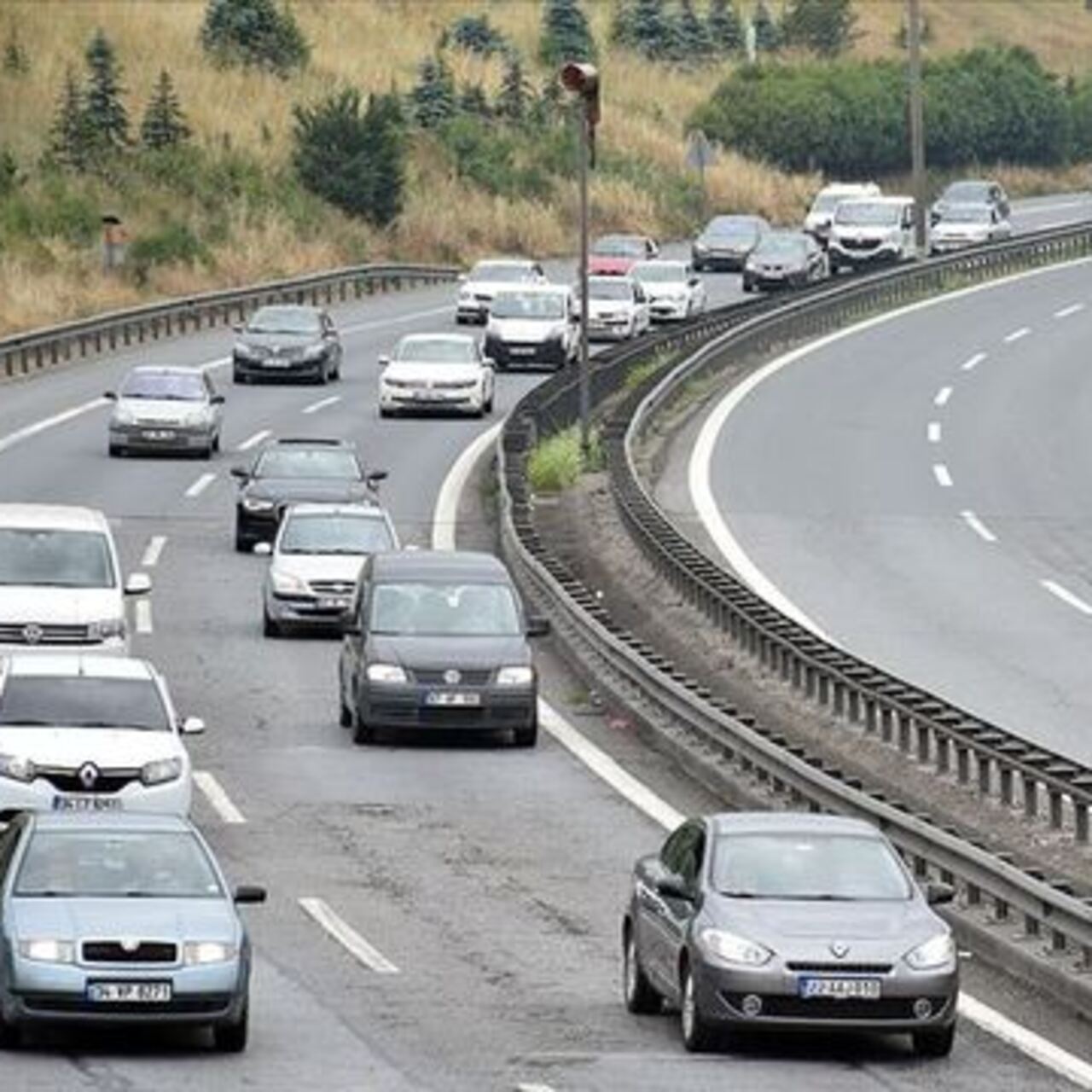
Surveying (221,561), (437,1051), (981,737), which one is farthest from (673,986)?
(221,561)

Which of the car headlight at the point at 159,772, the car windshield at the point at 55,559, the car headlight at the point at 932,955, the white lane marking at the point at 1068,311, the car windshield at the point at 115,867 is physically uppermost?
the car windshield at the point at 115,867

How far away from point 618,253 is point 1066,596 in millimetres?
46866

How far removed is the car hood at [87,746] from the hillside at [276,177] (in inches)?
2048

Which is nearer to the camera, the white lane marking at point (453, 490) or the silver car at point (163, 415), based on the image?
the white lane marking at point (453, 490)

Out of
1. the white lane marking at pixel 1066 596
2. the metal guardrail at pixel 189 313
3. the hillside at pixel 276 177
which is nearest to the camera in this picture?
the white lane marking at pixel 1066 596

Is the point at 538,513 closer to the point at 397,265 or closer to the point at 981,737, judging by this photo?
the point at 981,737

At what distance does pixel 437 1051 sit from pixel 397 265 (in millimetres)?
73920

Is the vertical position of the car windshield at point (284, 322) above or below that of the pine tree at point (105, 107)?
below

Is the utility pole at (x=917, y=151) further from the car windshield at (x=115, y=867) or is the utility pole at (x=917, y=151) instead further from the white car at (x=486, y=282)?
the car windshield at (x=115, y=867)

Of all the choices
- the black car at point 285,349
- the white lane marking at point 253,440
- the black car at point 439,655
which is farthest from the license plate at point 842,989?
the black car at point 285,349

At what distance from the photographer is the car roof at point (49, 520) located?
39156mm

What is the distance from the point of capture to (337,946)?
26.6 m

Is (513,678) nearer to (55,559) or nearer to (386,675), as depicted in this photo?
(386,675)

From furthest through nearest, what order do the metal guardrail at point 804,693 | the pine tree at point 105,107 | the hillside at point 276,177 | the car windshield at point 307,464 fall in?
the pine tree at point 105,107, the hillside at point 276,177, the car windshield at point 307,464, the metal guardrail at point 804,693
